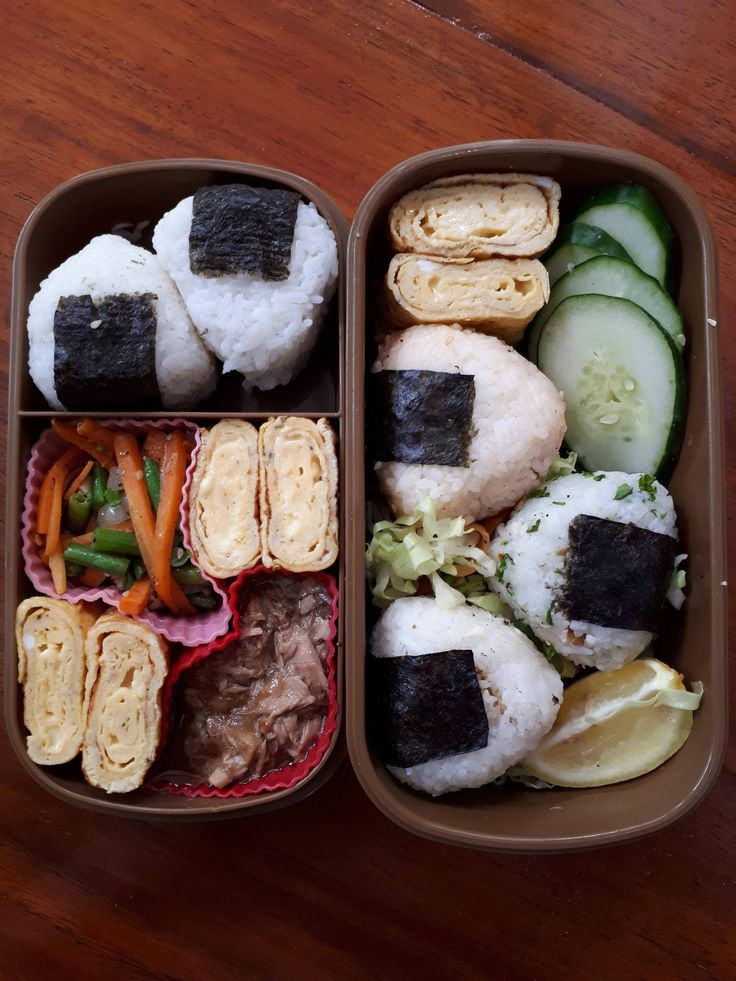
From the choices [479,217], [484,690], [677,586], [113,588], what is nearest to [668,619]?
[677,586]

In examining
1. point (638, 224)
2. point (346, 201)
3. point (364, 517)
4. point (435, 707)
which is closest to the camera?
point (435, 707)

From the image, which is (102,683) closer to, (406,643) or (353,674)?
(353,674)

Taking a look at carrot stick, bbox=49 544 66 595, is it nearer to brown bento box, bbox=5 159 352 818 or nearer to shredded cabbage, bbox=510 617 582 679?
brown bento box, bbox=5 159 352 818

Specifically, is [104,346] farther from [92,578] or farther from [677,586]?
[677,586]

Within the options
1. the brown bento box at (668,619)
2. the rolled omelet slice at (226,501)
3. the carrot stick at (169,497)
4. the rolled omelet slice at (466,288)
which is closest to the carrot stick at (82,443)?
the carrot stick at (169,497)

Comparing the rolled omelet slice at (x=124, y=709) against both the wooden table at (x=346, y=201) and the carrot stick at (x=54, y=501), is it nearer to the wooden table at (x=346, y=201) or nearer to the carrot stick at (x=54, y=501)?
the carrot stick at (x=54, y=501)
